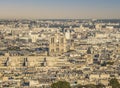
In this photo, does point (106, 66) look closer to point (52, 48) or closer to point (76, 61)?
point (76, 61)

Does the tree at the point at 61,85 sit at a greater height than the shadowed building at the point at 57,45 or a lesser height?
greater

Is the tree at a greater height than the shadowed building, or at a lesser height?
greater

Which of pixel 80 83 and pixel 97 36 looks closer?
pixel 80 83

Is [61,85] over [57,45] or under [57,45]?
over

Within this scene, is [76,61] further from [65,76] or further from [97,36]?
[97,36]

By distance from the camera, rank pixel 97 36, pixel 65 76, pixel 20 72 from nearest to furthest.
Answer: pixel 65 76
pixel 20 72
pixel 97 36

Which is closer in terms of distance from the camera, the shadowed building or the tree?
the tree

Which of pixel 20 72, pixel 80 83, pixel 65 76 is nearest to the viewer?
pixel 80 83

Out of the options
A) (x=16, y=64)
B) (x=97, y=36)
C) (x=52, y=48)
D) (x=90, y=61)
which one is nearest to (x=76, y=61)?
(x=90, y=61)

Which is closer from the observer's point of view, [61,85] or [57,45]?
[61,85]

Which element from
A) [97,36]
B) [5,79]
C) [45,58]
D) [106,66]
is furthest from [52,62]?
[97,36]

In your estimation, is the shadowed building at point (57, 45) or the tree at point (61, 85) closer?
the tree at point (61, 85)
